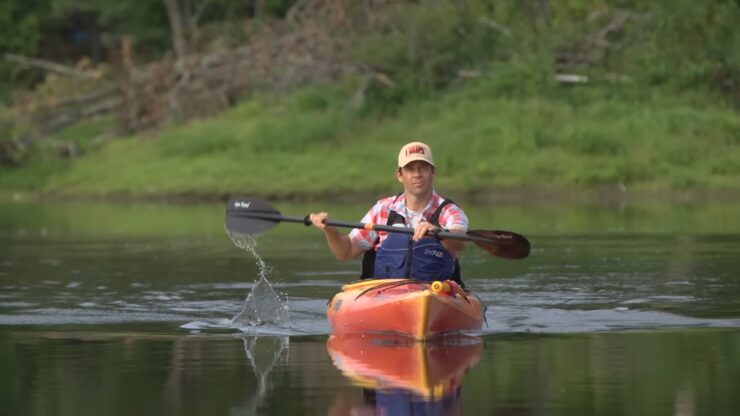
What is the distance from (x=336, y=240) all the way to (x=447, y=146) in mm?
21478

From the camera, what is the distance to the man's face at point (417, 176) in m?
12.9

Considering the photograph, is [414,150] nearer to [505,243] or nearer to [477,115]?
[505,243]

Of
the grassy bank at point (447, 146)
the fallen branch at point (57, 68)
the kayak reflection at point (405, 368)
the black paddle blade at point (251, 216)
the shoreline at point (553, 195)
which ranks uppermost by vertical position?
the fallen branch at point (57, 68)

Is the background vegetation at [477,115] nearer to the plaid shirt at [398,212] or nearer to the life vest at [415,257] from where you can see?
the plaid shirt at [398,212]

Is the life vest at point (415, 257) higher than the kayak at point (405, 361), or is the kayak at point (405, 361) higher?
the life vest at point (415, 257)

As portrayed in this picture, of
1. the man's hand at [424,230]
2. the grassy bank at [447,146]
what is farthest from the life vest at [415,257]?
the grassy bank at [447,146]

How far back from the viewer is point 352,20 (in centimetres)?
3894

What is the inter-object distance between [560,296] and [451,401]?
766 centimetres

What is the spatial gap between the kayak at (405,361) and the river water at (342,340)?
0.09 feet

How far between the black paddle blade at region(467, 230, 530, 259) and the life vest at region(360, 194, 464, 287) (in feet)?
1.02

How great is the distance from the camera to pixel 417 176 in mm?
12938

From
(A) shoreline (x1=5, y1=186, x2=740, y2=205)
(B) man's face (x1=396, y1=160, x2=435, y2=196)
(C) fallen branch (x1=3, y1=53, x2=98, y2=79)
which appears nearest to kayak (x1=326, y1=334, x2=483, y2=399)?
A: (B) man's face (x1=396, y1=160, x2=435, y2=196)

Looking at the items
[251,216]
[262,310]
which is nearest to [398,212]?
[251,216]

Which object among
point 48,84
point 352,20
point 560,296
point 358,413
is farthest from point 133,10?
point 358,413
